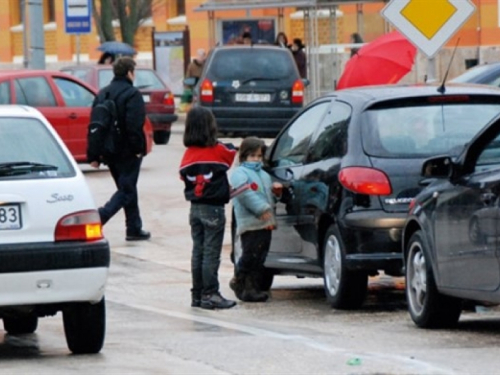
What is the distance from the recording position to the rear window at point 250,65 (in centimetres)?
3020

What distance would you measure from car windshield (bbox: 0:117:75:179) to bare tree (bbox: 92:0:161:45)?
3824 centimetres

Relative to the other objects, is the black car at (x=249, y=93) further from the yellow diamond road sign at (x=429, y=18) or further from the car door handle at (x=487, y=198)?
the car door handle at (x=487, y=198)

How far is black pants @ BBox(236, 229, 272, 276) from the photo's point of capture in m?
13.6

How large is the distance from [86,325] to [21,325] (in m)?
1.48

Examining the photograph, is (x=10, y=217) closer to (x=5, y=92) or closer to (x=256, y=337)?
(x=256, y=337)

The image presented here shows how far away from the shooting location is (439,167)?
1110 cm

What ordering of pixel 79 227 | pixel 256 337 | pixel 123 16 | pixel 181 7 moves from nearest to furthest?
1. pixel 79 227
2. pixel 256 337
3. pixel 123 16
4. pixel 181 7

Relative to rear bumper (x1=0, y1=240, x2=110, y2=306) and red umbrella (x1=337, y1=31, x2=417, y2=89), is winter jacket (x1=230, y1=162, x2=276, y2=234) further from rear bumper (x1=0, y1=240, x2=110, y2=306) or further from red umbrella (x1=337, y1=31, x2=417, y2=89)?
red umbrella (x1=337, y1=31, x2=417, y2=89)

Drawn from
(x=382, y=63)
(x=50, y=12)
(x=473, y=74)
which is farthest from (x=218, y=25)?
(x=473, y=74)

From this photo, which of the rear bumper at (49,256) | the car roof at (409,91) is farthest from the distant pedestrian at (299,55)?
the rear bumper at (49,256)

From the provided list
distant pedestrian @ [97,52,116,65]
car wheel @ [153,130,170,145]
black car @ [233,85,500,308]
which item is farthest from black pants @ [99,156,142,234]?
distant pedestrian @ [97,52,116,65]

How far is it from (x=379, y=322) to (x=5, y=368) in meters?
3.06

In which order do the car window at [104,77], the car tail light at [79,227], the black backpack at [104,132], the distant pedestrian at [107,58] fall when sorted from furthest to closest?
the distant pedestrian at [107,58]
the car window at [104,77]
the black backpack at [104,132]
the car tail light at [79,227]

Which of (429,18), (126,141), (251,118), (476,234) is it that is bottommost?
(251,118)
